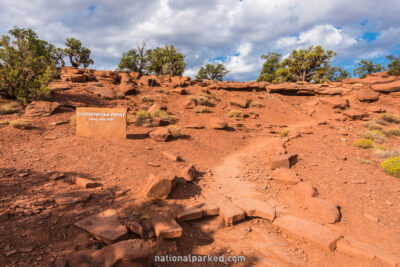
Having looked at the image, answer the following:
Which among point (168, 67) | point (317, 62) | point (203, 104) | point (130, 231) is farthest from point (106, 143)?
point (317, 62)

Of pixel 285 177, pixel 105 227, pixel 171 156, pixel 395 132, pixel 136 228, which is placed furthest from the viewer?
pixel 395 132

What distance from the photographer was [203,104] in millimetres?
15938

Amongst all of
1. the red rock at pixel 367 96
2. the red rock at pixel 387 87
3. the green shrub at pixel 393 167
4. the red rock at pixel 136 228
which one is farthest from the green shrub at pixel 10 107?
the red rock at pixel 387 87

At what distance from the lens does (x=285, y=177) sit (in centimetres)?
562

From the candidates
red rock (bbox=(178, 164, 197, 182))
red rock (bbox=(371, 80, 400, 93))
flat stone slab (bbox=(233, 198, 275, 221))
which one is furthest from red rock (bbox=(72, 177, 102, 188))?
red rock (bbox=(371, 80, 400, 93))

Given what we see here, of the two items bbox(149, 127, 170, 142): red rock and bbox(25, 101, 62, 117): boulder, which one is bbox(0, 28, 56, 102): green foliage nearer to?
bbox(25, 101, 62, 117): boulder

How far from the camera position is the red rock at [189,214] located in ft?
12.1

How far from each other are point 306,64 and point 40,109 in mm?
34651

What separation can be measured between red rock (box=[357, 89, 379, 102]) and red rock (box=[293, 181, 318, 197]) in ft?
59.5

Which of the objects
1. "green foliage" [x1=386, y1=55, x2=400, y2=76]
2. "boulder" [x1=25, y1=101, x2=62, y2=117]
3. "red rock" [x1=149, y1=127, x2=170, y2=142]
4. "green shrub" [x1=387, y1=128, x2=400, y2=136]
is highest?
"green foliage" [x1=386, y1=55, x2=400, y2=76]

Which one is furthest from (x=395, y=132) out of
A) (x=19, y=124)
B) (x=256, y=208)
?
(x=19, y=124)

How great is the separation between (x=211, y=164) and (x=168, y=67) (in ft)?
94.5

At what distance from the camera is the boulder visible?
9.33 m

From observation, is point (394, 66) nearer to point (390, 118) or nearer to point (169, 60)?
point (390, 118)
